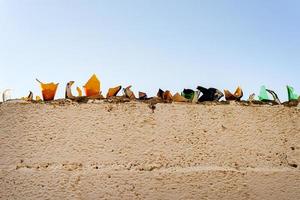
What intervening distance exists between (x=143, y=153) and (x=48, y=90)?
50 centimetres

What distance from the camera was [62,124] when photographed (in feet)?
5.56

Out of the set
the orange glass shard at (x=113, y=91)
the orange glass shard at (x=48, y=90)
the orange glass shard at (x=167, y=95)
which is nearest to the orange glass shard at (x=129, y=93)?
the orange glass shard at (x=113, y=91)

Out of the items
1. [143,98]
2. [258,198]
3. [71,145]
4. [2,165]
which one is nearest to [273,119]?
[258,198]

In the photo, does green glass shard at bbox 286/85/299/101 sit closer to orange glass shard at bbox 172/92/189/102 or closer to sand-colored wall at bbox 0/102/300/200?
sand-colored wall at bbox 0/102/300/200

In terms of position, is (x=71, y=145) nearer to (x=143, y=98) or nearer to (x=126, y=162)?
(x=126, y=162)

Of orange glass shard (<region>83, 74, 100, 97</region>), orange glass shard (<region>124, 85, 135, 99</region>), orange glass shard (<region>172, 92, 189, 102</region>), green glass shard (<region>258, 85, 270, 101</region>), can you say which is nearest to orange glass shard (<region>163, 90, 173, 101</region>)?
orange glass shard (<region>172, 92, 189, 102</region>)

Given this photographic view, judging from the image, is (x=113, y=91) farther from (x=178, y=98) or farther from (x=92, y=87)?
(x=178, y=98)

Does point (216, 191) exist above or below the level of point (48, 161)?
below

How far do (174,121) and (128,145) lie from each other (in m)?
0.22

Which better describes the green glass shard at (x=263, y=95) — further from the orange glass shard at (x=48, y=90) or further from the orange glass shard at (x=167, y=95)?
the orange glass shard at (x=48, y=90)

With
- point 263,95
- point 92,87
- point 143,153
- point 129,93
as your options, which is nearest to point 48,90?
point 92,87

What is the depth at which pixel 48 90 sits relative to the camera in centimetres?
178

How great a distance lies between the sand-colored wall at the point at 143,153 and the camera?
1662 millimetres

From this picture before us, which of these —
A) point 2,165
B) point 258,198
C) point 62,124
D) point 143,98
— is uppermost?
point 143,98
